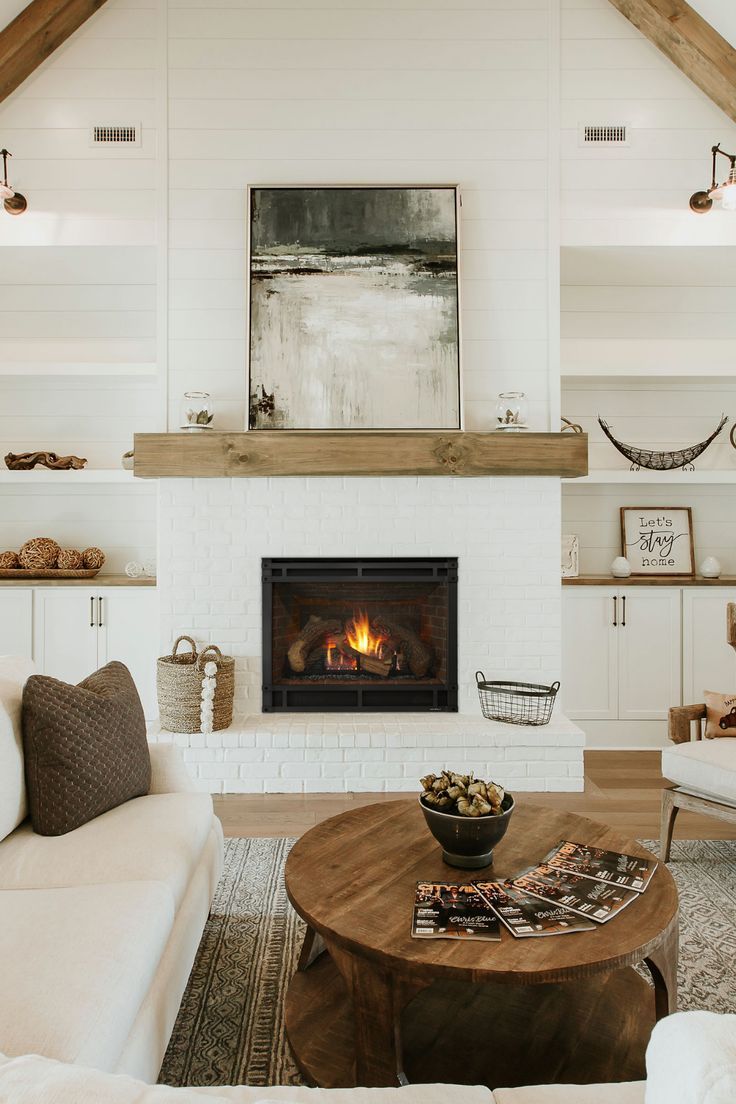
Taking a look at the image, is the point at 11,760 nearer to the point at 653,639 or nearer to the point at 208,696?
the point at 208,696

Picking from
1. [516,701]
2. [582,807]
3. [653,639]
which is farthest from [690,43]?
[582,807]

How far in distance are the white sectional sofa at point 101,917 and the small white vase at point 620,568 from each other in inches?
112

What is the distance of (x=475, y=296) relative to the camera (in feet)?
12.3

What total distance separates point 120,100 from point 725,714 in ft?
13.3

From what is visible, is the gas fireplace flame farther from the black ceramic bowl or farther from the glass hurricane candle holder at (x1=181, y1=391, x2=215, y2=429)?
the black ceramic bowl

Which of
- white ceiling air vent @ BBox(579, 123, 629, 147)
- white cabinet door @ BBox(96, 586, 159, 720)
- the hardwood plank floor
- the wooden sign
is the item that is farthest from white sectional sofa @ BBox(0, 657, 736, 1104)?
white ceiling air vent @ BBox(579, 123, 629, 147)

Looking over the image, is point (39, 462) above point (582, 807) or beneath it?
above

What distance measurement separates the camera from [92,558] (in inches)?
164

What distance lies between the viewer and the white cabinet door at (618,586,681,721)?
4.09 meters

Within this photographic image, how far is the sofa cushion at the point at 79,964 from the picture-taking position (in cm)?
113

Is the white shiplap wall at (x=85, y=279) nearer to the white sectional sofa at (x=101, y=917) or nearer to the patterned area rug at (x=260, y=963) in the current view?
the white sectional sofa at (x=101, y=917)

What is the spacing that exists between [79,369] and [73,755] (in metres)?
2.69

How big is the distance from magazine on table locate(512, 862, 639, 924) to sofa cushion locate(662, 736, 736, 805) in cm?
113

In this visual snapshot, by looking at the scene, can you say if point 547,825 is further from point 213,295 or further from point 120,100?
point 120,100
